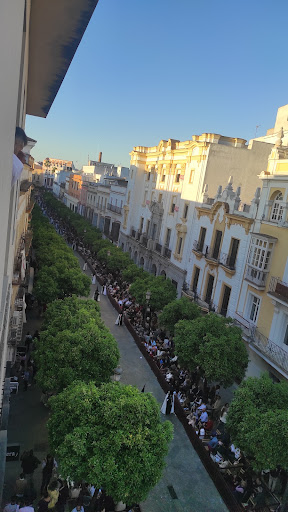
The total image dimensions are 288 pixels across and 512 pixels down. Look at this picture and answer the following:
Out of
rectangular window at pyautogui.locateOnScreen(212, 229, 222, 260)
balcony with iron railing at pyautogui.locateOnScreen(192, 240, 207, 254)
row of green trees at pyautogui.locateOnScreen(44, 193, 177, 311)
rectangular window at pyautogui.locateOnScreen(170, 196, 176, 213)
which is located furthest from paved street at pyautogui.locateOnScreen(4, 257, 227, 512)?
rectangular window at pyautogui.locateOnScreen(170, 196, 176, 213)

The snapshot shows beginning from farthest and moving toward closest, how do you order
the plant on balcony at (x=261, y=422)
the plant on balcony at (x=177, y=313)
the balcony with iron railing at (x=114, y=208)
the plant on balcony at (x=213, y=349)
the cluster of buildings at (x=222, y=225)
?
the balcony with iron railing at (x=114, y=208)
the plant on balcony at (x=177, y=313)
the cluster of buildings at (x=222, y=225)
the plant on balcony at (x=213, y=349)
the plant on balcony at (x=261, y=422)

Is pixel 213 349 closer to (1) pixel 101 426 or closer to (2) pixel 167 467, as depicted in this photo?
(2) pixel 167 467

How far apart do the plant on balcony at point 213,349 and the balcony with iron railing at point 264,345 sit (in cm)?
203

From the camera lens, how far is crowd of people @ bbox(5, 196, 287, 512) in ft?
39.4

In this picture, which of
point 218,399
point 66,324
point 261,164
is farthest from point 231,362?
point 261,164

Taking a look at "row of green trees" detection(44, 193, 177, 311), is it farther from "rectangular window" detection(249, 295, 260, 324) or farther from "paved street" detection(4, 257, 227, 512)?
"paved street" detection(4, 257, 227, 512)

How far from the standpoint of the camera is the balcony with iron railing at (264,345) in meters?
17.3

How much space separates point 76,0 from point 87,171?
83.6 m

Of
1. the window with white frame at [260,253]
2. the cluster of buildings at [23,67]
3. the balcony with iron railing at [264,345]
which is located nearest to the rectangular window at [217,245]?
the window with white frame at [260,253]

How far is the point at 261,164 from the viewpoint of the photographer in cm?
3128

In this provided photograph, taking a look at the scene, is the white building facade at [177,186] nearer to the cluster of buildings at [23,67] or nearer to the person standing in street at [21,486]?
the person standing in street at [21,486]

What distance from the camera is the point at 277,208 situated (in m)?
19.3

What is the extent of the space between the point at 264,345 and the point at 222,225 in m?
8.72

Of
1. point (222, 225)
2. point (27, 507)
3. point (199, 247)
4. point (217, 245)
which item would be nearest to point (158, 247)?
point (199, 247)
